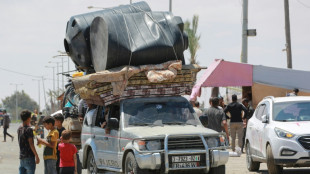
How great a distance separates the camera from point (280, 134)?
1497 centimetres

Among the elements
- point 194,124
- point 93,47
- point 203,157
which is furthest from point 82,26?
point 203,157

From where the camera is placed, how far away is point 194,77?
1490 cm

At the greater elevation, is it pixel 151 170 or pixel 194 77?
pixel 194 77

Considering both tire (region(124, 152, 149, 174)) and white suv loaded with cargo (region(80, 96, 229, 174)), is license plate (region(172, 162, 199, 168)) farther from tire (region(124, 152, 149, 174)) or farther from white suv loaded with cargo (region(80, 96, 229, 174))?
tire (region(124, 152, 149, 174))

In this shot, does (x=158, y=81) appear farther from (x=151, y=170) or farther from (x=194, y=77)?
(x=151, y=170)

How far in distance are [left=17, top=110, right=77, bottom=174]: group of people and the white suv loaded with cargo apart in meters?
1.10

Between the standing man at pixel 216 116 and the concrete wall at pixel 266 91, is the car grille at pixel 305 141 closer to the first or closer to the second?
the standing man at pixel 216 116

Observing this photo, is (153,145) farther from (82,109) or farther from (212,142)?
(82,109)

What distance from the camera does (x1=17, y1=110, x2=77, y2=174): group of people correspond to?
12.3 meters

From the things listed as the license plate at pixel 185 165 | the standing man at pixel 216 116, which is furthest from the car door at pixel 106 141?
the standing man at pixel 216 116

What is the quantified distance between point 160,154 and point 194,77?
271cm

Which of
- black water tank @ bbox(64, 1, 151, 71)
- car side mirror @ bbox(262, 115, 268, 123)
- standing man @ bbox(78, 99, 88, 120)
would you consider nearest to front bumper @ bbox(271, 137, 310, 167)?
car side mirror @ bbox(262, 115, 268, 123)

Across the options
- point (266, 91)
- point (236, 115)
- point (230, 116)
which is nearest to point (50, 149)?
point (236, 115)

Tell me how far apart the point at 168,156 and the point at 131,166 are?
2.57ft
